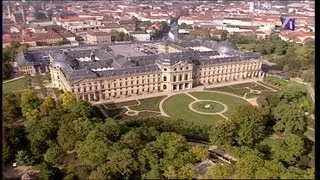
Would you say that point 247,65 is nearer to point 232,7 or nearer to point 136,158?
point 136,158

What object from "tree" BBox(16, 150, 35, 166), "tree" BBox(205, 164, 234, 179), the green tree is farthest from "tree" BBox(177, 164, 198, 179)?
the green tree

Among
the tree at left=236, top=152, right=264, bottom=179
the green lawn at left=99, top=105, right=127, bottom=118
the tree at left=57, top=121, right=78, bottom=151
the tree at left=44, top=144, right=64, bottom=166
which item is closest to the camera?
the tree at left=236, top=152, right=264, bottom=179

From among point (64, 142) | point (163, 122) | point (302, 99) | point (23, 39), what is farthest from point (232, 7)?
point (64, 142)

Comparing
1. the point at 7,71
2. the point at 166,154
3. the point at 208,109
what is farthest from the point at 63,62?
the point at 166,154

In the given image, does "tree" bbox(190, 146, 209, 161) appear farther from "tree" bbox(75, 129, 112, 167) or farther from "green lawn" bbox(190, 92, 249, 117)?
"green lawn" bbox(190, 92, 249, 117)

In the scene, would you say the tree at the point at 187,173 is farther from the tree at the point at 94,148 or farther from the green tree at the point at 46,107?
the green tree at the point at 46,107

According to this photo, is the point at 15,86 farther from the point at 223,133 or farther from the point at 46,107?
the point at 223,133

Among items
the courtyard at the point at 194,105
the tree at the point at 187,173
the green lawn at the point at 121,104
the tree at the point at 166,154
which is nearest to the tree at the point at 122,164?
the tree at the point at 166,154
